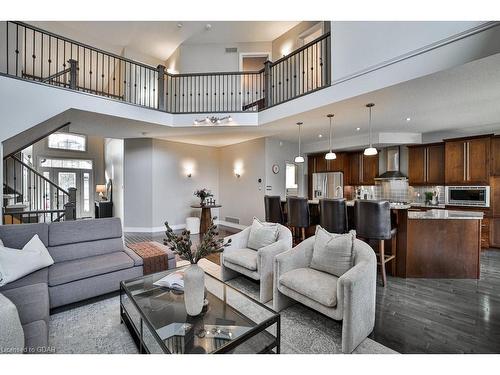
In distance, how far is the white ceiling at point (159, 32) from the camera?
220 inches

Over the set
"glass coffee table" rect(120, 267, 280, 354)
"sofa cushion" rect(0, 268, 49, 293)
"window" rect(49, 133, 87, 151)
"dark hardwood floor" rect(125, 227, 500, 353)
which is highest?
"window" rect(49, 133, 87, 151)

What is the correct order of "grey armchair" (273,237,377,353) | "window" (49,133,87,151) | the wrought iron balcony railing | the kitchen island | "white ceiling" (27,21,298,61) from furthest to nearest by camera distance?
"window" (49,133,87,151), "white ceiling" (27,21,298,61), the wrought iron balcony railing, the kitchen island, "grey armchair" (273,237,377,353)

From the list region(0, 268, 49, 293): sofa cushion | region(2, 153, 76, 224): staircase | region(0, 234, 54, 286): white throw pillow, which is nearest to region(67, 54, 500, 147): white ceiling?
region(2, 153, 76, 224): staircase

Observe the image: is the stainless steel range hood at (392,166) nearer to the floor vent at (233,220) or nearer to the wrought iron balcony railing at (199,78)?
the wrought iron balcony railing at (199,78)

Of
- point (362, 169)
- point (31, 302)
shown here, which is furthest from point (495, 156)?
point (31, 302)

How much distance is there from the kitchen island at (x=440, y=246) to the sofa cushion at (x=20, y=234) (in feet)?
15.0

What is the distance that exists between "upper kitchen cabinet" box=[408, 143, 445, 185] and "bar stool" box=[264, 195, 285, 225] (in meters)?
3.72

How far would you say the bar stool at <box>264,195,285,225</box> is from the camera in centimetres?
444

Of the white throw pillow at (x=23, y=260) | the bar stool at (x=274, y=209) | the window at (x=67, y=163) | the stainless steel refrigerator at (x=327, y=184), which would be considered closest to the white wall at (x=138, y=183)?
the bar stool at (x=274, y=209)

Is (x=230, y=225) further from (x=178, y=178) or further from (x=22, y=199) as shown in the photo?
(x=22, y=199)

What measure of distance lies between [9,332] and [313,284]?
6.51 ft

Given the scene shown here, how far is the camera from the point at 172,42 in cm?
635

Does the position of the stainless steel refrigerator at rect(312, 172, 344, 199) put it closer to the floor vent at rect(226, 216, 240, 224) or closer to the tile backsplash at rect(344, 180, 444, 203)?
the tile backsplash at rect(344, 180, 444, 203)
